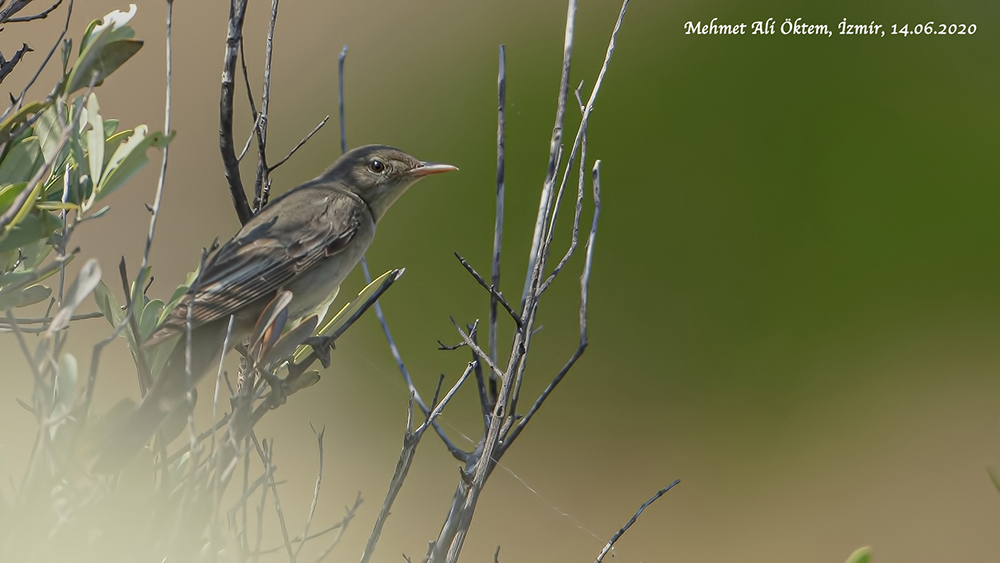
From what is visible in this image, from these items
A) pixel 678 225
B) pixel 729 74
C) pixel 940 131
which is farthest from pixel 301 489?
pixel 940 131

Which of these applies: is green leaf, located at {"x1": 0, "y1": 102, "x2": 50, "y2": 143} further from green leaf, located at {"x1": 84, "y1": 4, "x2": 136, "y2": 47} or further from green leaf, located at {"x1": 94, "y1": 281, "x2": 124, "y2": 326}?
green leaf, located at {"x1": 94, "y1": 281, "x2": 124, "y2": 326}

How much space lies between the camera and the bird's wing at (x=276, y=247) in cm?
232

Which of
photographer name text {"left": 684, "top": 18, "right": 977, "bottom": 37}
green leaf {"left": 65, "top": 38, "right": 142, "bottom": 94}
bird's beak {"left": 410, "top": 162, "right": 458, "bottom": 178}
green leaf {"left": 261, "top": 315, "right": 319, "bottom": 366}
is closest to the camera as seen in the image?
green leaf {"left": 65, "top": 38, "right": 142, "bottom": 94}

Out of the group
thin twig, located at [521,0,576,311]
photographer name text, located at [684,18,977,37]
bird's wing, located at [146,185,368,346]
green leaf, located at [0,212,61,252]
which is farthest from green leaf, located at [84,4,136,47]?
photographer name text, located at [684,18,977,37]

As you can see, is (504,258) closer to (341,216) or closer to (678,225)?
(678,225)

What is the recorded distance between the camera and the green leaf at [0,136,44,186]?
138 cm

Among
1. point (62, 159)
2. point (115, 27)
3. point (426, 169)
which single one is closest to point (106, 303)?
point (62, 159)

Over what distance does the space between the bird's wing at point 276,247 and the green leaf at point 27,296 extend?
576 millimetres

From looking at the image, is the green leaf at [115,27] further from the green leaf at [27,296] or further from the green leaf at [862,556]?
the green leaf at [862,556]

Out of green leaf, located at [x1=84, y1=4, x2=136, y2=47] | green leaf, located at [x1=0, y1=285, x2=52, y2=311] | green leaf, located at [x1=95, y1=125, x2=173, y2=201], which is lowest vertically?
green leaf, located at [x1=0, y1=285, x2=52, y2=311]

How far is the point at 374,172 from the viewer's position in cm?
301

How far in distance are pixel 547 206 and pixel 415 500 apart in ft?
10.3

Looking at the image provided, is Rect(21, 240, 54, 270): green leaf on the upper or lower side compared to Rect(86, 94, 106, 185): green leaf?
lower

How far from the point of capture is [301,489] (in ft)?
10.9
